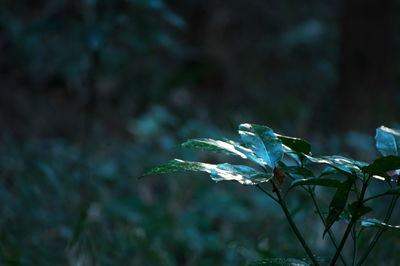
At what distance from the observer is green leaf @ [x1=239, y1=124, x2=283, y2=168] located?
0.70m

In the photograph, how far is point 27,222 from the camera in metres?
2.11

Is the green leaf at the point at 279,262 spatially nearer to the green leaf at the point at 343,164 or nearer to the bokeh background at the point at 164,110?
the green leaf at the point at 343,164

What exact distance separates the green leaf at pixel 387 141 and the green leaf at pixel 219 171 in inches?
7.3

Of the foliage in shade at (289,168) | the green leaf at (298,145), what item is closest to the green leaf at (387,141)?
the foliage in shade at (289,168)

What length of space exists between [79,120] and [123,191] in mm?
1567

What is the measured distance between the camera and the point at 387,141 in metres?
0.77

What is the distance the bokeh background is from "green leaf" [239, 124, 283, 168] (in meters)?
0.57

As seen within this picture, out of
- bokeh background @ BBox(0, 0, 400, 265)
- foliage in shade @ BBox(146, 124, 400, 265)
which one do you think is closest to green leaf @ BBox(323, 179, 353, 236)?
foliage in shade @ BBox(146, 124, 400, 265)

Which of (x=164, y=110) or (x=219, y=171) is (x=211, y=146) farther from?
(x=164, y=110)

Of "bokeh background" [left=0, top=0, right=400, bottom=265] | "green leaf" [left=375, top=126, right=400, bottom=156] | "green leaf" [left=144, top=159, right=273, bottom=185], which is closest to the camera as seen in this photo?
"green leaf" [left=144, top=159, right=273, bottom=185]

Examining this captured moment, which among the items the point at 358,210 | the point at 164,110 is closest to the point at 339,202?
the point at 358,210

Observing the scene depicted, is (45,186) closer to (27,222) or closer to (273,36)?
(27,222)

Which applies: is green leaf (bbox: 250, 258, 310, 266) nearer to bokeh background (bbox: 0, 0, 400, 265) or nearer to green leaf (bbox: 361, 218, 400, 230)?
green leaf (bbox: 361, 218, 400, 230)

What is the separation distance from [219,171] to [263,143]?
0.30ft
